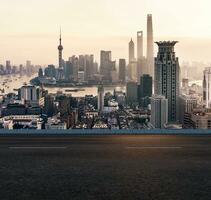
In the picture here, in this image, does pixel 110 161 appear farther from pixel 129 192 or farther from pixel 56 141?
pixel 56 141

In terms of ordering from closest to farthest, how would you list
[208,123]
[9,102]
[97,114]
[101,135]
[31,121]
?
[101,135]
[208,123]
[31,121]
[97,114]
[9,102]

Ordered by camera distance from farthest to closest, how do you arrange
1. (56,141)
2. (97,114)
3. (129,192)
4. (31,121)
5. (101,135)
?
(97,114)
(31,121)
(101,135)
(56,141)
(129,192)

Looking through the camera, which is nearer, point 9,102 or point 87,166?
point 87,166

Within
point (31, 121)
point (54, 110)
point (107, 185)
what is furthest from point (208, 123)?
point (107, 185)

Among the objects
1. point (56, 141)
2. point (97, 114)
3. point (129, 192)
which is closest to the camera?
point (129, 192)

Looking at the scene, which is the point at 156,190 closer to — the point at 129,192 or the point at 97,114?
the point at 129,192

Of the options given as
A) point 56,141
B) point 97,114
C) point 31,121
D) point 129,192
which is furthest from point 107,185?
point 97,114
